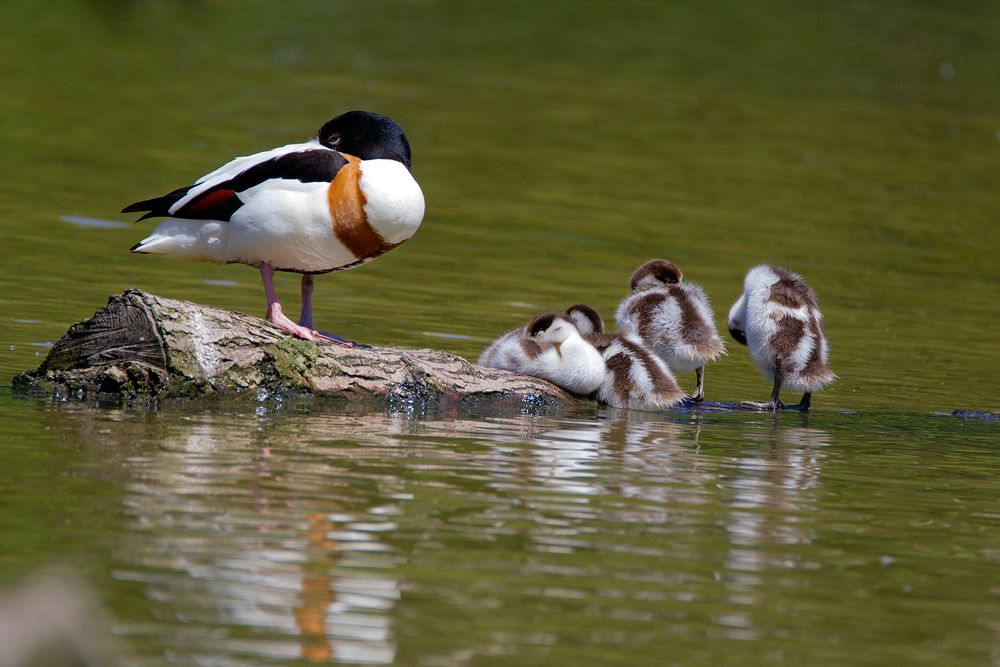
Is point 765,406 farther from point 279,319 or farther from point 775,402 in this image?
point 279,319

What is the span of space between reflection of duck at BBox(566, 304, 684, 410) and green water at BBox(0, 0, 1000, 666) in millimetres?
326

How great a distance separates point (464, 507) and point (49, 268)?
23.1ft

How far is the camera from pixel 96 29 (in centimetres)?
2892

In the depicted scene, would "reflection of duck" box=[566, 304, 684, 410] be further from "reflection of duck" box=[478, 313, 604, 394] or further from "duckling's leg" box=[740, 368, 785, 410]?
"duckling's leg" box=[740, 368, 785, 410]

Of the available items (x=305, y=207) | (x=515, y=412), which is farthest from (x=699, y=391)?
(x=305, y=207)

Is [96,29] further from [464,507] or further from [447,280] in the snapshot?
[464,507]

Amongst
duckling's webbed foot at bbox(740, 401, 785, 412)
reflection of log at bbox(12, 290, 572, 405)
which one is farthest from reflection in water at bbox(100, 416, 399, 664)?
duckling's webbed foot at bbox(740, 401, 785, 412)

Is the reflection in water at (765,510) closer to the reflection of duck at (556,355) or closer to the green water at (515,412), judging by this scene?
the green water at (515,412)

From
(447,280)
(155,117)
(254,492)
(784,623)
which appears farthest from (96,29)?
(784,623)

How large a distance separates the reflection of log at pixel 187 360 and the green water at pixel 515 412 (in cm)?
18

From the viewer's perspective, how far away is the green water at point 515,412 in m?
5.52

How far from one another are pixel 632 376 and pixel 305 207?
2.24 m

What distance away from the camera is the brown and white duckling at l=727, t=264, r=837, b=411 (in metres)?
9.70

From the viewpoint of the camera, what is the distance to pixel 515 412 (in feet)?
30.1
